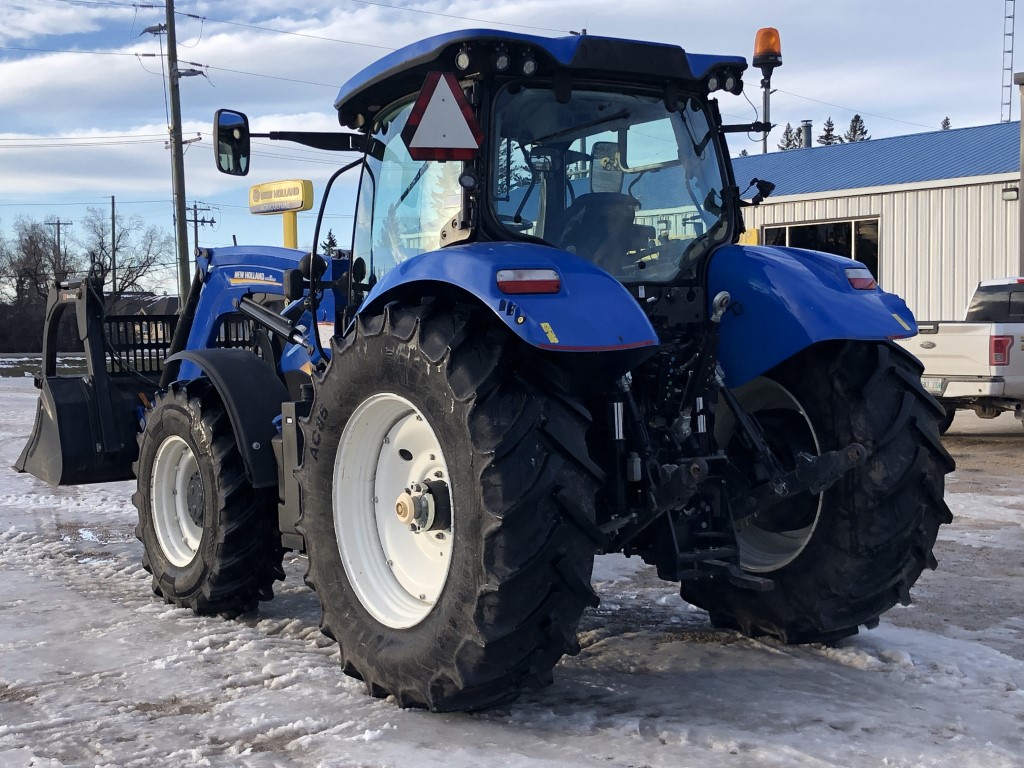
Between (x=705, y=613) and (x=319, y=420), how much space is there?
7.51 feet

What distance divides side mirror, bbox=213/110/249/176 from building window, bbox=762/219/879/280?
17.5m

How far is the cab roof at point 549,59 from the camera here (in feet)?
14.1

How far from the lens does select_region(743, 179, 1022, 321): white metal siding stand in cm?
2034

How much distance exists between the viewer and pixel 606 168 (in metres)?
4.64

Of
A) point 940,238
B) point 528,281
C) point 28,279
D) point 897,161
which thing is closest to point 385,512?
point 528,281

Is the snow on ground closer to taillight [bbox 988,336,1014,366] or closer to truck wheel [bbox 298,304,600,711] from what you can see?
truck wheel [bbox 298,304,600,711]

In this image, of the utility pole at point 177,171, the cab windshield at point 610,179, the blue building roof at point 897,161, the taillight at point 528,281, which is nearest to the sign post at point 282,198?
the cab windshield at point 610,179

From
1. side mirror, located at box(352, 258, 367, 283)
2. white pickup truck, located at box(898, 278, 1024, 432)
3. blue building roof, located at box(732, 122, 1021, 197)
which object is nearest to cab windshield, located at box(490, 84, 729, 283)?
side mirror, located at box(352, 258, 367, 283)

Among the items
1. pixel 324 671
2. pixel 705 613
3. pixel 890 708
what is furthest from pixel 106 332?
pixel 890 708

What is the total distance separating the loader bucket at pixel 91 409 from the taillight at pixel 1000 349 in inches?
378

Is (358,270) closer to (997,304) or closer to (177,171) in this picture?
(997,304)

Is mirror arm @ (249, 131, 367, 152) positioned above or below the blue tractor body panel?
above

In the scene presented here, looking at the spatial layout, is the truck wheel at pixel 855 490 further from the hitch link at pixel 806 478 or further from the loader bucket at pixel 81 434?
the loader bucket at pixel 81 434

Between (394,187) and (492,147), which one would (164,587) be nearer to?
(394,187)
